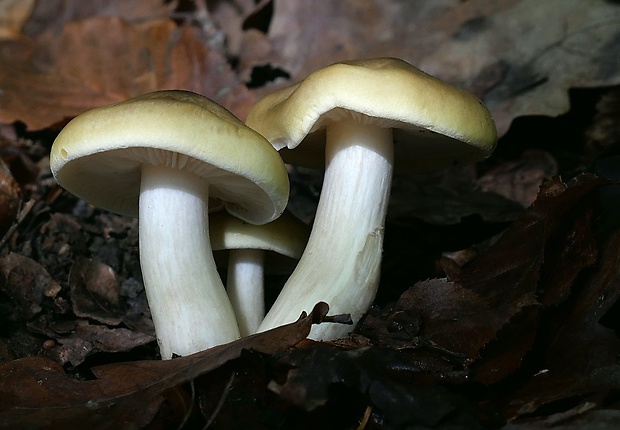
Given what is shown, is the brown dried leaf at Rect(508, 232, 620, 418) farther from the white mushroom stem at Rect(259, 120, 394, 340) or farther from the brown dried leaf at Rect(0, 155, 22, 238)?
the brown dried leaf at Rect(0, 155, 22, 238)

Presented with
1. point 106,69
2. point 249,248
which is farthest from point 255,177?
point 106,69

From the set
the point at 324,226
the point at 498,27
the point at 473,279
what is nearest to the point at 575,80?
the point at 498,27

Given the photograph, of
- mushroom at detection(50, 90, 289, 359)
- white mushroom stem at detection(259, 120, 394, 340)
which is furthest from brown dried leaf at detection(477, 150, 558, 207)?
mushroom at detection(50, 90, 289, 359)

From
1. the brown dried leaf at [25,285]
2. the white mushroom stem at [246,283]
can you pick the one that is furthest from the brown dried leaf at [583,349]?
the brown dried leaf at [25,285]

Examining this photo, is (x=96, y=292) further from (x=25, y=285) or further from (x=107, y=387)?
(x=107, y=387)

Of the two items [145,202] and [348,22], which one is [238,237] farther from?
[348,22]

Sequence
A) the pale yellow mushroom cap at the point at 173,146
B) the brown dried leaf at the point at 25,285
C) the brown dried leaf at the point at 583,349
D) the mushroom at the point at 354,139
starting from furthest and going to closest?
the brown dried leaf at the point at 25,285 < the mushroom at the point at 354,139 < the pale yellow mushroom cap at the point at 173,146 < the brown dried leaf at the point at 583,349

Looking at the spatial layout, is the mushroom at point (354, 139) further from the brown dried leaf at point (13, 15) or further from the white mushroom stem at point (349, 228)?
the brown dried leaf at point (13, 15)
